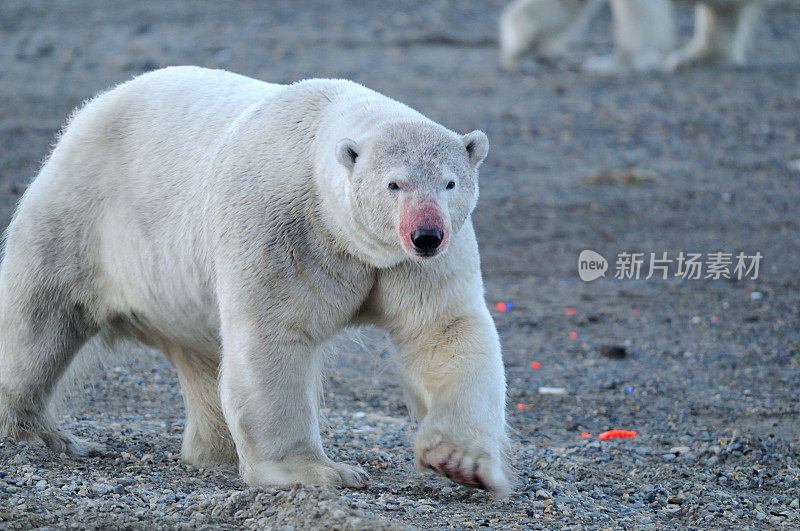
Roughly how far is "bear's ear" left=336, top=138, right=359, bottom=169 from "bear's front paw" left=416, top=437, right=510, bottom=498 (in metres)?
0.96

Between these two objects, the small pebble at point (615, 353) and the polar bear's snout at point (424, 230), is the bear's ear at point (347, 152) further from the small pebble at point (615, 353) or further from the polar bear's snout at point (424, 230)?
the small pebble at point (615, 353)

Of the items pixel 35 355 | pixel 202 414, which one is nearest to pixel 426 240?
pixel 202 414

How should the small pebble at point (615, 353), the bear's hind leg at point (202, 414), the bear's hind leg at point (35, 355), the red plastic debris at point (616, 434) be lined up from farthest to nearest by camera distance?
the small pebble at point (615, 353) < the red plastic debris at point (616, 434) < the bear's hind leg at point (202, 414) < the bear's hind leg at point (35, 355)

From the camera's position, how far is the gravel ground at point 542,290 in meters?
4.37

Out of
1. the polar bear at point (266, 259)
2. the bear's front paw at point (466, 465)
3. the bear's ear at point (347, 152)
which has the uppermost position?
the bear's ear at point (347, 152)

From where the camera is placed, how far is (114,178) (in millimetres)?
4859

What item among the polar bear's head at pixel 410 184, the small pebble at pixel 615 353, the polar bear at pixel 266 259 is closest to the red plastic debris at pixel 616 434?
the small pebble at pixel 615 353

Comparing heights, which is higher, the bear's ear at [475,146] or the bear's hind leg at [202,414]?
the bear's ear at [475,146]

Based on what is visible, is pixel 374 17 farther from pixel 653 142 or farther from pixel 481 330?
pixel 481 330

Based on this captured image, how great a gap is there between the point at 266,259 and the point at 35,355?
4.50 feet

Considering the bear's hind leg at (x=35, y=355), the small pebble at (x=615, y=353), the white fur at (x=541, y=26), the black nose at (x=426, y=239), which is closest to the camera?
the black nose at (x=426, y=239)

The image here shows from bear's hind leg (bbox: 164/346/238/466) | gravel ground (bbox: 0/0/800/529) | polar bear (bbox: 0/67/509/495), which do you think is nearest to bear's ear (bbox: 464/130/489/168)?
polar bear (bbox: 0/67/509/495)

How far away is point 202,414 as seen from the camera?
5086mm

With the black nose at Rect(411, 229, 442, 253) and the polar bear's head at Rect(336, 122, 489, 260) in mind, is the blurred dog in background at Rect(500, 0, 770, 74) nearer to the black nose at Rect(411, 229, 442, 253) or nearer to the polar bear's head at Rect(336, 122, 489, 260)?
the polar bear's head at Rect(336, 122, 489, 260)
